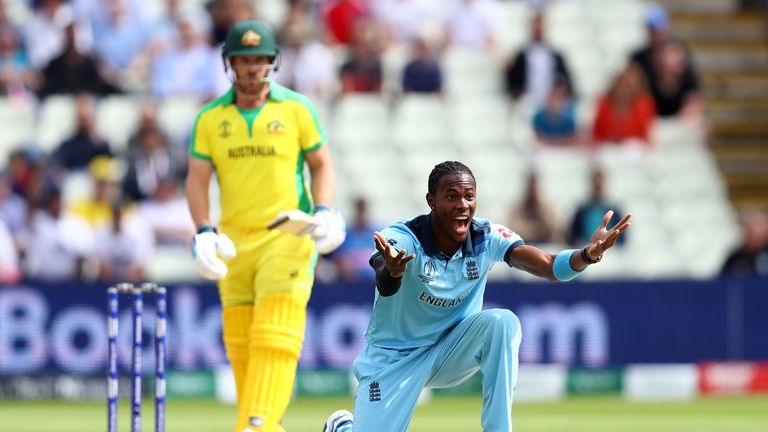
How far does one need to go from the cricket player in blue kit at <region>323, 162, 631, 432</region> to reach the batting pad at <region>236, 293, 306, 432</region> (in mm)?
786

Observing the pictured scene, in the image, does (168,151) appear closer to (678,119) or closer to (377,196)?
(377,196)

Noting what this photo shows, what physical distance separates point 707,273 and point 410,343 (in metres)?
7.80

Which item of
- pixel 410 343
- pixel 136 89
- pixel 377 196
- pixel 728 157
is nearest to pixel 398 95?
pixel 377 196

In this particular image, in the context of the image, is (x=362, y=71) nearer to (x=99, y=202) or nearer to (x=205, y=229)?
(x=99, y=202)

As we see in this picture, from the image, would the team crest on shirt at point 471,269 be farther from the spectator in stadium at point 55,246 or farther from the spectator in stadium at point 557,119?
the spectator in stadium at point 557,119

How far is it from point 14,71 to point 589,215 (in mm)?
5202

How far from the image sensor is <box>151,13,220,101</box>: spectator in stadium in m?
14.3

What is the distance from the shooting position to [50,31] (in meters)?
15.0

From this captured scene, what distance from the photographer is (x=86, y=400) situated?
12211 millimetres

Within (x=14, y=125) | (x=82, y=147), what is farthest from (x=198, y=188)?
(x=14, y=125)

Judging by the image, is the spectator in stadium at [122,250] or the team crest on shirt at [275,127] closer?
the team crest on shirt at [275,127]

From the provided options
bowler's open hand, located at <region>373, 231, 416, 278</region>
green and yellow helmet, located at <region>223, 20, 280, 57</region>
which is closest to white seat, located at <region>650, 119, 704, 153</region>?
green and yellow helmet, located at <region>223, 20, 280, 57</region>

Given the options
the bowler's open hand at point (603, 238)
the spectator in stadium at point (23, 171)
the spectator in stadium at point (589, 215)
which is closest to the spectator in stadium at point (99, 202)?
the spectator in stadium at point (23, 171)

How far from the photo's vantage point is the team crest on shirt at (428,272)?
6469mm
